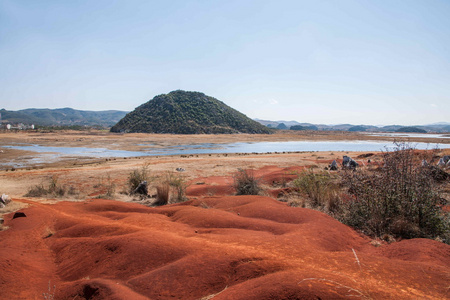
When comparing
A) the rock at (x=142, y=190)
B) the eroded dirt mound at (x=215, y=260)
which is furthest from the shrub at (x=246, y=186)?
the rock at (x=142, y=190)

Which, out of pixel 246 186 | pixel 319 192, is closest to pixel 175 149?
pixel 246 186

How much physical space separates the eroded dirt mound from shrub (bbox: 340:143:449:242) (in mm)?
815

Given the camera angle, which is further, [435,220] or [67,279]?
[435,220]

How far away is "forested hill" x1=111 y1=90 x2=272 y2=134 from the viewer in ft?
260

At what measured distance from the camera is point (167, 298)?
3.35 m

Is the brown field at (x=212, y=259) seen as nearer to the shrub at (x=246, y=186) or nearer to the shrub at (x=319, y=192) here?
the shrub at (x=319, y=192)

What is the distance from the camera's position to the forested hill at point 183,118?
260ft

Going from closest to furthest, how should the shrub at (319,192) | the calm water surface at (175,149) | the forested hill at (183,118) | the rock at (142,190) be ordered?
the shrub at (319,192), the rock at (142,190), the calm water surface at (175,149), the forested hill at (183,118)

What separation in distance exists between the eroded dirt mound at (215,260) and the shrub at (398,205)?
815 millimetres

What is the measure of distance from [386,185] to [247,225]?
3645 millimetres

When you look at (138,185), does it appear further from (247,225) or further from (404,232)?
(404,232)

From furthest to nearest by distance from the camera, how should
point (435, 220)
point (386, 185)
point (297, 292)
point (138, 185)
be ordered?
point (138, 185) → point (386, 185) → point (435, 220) → point (297, 292)

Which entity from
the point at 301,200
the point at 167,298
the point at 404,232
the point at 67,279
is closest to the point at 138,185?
the point at 301,200

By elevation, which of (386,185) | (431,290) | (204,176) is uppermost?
(386,185)
